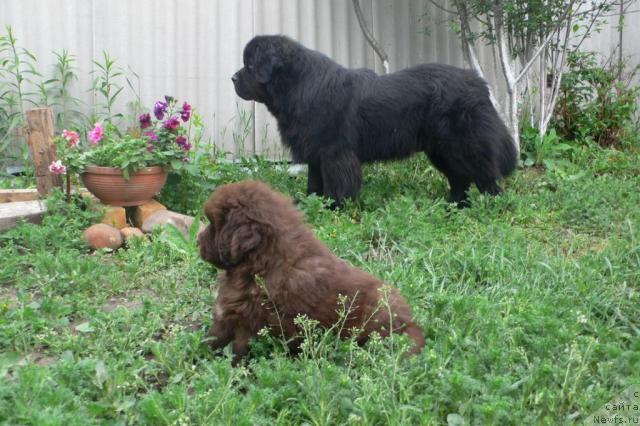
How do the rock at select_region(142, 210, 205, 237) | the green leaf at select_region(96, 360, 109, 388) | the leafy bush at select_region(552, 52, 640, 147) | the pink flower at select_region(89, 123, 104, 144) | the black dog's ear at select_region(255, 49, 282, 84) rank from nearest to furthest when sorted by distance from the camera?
the green leaf at select_region(96, 360, 109, 388) → the rock at select_region(142, 210, 205, 237) → the pink flower at select_region(89, 123, 104, 144) → the black dog's ear at select_region(255, 49, 282, 84) → the leafy bush at select_region(552, 52, 640, 147)

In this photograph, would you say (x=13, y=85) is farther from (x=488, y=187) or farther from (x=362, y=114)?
(x=488, y=187)

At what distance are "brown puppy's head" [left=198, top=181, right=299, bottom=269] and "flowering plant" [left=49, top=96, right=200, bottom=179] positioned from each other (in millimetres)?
2244

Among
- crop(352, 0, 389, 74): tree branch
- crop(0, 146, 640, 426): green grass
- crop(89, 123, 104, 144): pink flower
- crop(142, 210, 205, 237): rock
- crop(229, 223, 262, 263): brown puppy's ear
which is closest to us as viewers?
crop(0, 146, 640, 426): green grass

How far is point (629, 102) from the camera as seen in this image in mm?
9180

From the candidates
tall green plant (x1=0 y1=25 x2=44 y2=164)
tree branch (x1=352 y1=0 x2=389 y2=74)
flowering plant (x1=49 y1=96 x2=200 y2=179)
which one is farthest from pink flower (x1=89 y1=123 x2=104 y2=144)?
tree branch (x1=352 y1=0 x2=389 y2=74)

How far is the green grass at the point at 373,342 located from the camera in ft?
8.77

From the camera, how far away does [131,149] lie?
538 centimetres

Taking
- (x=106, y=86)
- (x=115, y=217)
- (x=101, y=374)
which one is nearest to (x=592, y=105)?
(x=106, y=86)

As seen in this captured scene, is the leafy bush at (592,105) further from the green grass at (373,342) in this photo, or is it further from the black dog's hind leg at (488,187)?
the green grass at (373,342)

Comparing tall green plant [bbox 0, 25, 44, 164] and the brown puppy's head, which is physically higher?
tall green plant [bbox 0, 25, 44, 164]

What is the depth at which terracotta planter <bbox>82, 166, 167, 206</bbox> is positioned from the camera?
5289 mm

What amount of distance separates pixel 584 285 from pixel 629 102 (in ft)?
19.4

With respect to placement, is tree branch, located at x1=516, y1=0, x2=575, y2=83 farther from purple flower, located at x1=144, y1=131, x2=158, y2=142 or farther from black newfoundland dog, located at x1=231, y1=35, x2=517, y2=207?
purple flower, located at x1=144, y1=131, x2=158, y2=142

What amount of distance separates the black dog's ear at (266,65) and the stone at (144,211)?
143 cm
